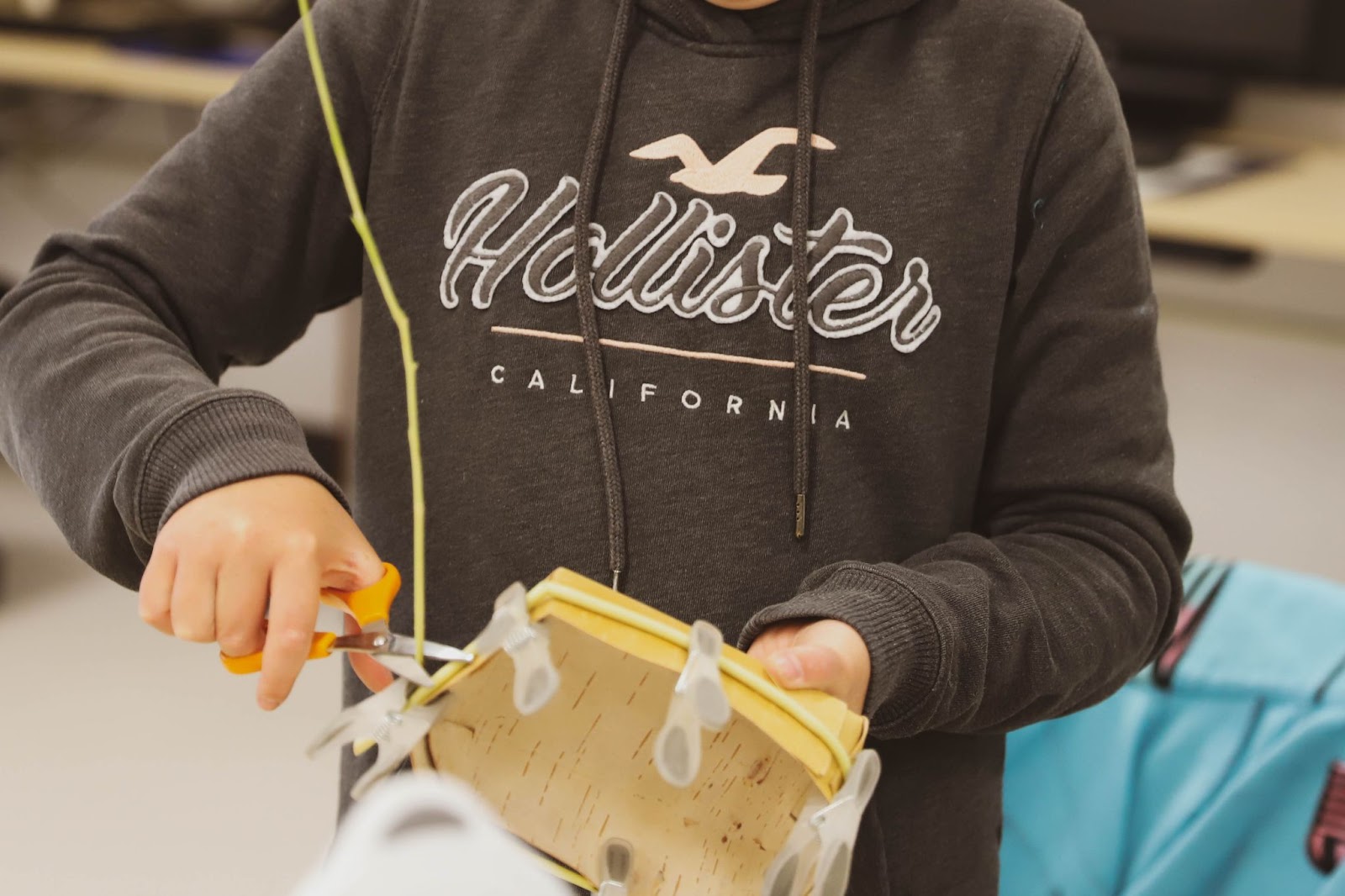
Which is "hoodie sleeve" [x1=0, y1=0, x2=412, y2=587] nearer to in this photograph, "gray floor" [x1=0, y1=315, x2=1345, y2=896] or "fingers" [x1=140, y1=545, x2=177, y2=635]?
"fingers" [x1=140, y1=545, x2=177, y2=635]

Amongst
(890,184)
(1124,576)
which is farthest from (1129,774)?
(890,184)

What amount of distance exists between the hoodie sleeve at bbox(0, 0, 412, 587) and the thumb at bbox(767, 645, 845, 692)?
210mm

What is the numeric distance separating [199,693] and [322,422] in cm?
74

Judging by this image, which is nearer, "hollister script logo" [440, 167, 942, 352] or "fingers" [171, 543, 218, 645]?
"fingers" [171, 543, 218, 645]

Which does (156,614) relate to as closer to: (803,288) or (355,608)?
(355,608)

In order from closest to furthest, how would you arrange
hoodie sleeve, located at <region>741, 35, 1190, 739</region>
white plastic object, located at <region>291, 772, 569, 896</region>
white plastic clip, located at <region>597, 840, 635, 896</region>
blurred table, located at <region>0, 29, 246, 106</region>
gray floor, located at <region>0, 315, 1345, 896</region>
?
white plastic object, located at <region>291, 772, 569, 896</region> → white plastic clip, located at <region>597, 840, 635, 896</region> → hoodie sleeve, located at <region>741, 35, 1190, 739</region> → gray floor, located at <region>0, 315, 1345, 896</region> → blurred table, located at <region>0, 29, 246, 106</region>

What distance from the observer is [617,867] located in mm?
517

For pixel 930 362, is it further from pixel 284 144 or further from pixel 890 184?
pixel 284 144

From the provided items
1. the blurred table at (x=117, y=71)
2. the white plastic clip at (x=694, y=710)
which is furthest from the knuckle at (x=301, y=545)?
the blurred table at (x=117, y=71)

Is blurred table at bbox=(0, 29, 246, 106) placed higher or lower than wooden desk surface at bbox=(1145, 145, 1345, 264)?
higher

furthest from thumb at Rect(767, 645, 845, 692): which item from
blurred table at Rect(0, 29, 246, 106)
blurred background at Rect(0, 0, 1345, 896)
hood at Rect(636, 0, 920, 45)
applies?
blurred table at Rect(0, 29, 246, 106)

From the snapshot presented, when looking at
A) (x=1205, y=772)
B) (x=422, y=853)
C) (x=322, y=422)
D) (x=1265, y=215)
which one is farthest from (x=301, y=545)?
(x=322, y=422)

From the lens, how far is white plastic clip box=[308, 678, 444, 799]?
A: 1.47ft

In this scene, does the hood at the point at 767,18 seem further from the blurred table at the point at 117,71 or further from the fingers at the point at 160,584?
the blurred table at the point at 117,71
